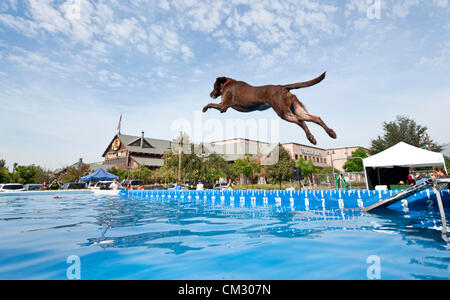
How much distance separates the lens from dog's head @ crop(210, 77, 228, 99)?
608 centimetres

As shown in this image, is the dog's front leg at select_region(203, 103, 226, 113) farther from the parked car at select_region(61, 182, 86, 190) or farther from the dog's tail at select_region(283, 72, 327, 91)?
the parked car at select_region(61, 182, 86, 190)

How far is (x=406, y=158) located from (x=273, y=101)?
26.1 feet

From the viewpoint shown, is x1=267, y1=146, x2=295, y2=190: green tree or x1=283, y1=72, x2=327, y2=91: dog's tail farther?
x1=267, y1=146, x2=295, y2=190: green tree

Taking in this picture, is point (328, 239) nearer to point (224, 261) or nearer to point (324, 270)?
point (324, 270)

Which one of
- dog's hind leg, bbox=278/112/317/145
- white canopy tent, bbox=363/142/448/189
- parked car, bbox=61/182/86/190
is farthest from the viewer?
parked car, bbox=61/182/86/190

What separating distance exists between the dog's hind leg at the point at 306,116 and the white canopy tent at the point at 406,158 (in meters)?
6.95

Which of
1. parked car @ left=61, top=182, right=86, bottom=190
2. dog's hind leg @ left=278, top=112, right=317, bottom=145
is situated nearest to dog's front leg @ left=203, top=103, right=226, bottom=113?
dog's hind leg @ left=278, top=112, right=317, bottom=145

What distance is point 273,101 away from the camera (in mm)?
5246

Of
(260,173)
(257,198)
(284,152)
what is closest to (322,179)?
(284,152)

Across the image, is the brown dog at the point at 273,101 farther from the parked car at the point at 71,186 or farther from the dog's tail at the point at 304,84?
the parked car at the point at 71,186

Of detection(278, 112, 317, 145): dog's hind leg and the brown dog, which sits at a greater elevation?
the brown dog

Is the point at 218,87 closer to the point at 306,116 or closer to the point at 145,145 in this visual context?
the point at 306,116
